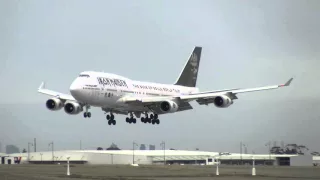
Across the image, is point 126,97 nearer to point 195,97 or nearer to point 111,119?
point 111,119

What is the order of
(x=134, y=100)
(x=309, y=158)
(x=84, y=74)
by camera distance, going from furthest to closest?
(x=309, y=158), (x=134, y=100), (x=84, y=74)

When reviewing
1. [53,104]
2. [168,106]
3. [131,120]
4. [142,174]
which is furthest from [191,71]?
[142,174]

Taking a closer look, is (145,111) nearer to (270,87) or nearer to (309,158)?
(270,87)

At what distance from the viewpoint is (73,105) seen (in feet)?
283

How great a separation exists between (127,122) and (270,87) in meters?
25.8

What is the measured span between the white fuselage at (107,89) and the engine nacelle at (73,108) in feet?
16.3

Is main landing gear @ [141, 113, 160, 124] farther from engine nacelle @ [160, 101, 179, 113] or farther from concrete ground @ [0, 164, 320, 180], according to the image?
concrete ground @ [0, 164, 320, 180]

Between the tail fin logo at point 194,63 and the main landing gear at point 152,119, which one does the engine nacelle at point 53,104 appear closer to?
the main landing gear at point 152,119

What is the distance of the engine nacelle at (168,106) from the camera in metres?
86.2

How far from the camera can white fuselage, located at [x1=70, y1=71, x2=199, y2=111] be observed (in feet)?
256

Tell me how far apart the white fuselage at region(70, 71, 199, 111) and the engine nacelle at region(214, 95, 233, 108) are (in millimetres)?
12769

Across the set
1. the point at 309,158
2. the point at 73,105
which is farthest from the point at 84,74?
the point at 309,158

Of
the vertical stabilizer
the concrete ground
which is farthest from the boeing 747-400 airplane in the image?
the concrete ground

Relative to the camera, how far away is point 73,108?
283 ft
